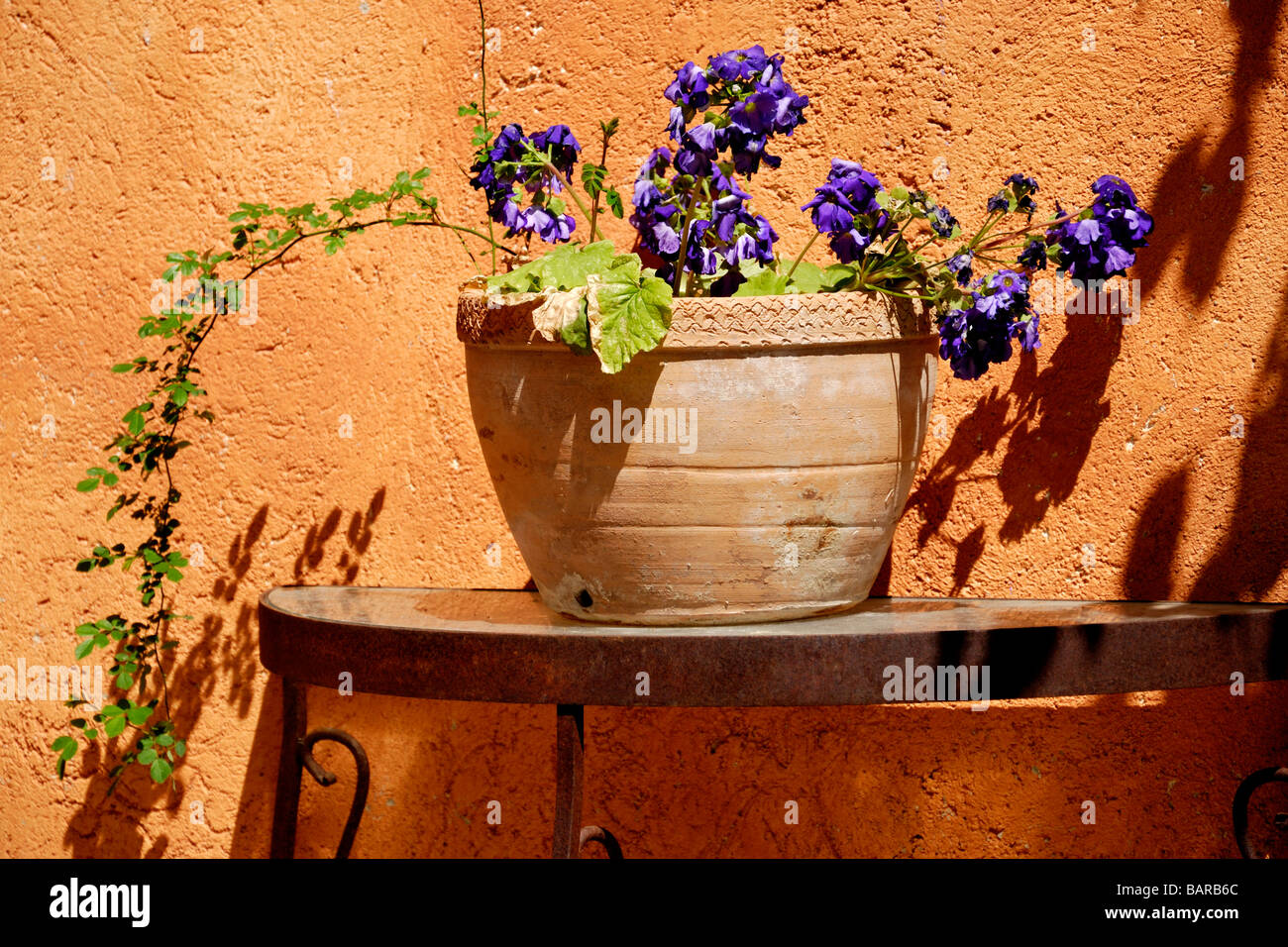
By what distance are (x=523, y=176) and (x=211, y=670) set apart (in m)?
1.10

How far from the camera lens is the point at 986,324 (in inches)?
59.1

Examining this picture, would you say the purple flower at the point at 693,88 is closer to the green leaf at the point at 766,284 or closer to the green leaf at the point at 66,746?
the green leaf at the point at 766,284

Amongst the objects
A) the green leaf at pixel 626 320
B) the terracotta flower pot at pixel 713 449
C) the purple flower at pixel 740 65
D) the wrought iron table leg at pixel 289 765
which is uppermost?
the purple flower at pixel 740 65

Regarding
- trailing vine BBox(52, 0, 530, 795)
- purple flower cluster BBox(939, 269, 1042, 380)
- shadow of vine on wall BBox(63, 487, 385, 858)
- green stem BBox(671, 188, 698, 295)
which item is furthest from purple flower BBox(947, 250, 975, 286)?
shadow of vine on wall BBox(63, 487, 385, 858)

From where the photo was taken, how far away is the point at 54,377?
2160 millimetres

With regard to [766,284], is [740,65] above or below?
above

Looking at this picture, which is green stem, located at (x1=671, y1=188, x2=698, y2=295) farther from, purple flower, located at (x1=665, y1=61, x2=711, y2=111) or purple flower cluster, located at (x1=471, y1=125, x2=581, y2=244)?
purple flower cluster, located at (x1=471, y1=125, x2=581, y2=244)

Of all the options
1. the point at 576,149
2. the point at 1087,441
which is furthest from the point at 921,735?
the point at 576,149

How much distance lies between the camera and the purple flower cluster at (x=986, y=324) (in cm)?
150

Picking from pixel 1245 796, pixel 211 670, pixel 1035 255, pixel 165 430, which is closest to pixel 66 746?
pixel 211 670

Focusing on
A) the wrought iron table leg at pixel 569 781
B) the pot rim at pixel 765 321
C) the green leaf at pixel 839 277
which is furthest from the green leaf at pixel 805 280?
the wrought iron table leg at pixel 569 781

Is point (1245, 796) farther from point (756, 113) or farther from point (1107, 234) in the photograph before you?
point (756, 113)

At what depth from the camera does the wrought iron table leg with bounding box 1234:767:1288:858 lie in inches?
60.8

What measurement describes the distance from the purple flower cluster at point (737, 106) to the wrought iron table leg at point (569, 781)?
0.70m
